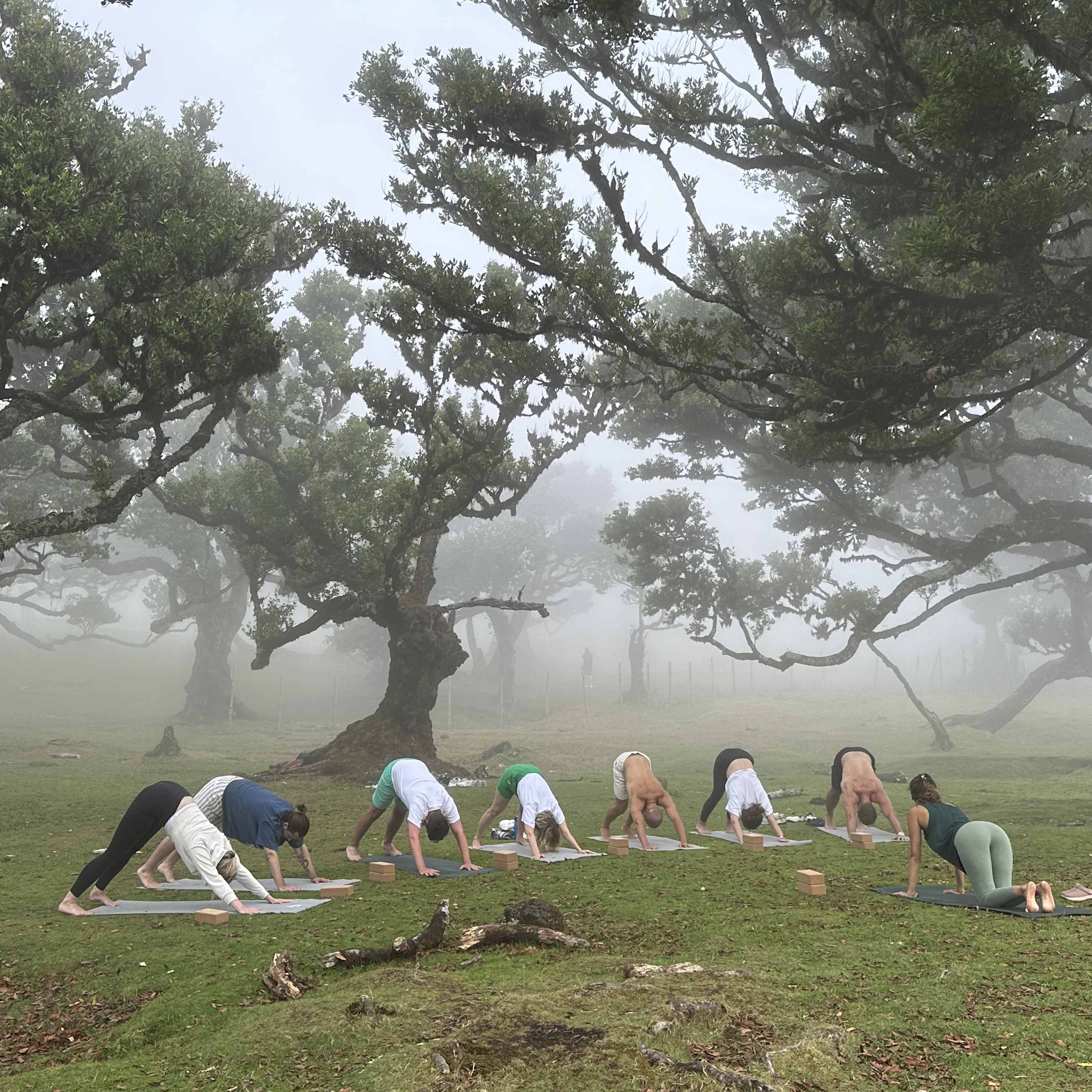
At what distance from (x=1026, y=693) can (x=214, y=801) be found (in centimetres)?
3819

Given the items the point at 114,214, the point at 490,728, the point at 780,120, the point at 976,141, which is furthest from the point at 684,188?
the point at 490,728

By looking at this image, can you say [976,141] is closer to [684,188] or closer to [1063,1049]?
[684,188]

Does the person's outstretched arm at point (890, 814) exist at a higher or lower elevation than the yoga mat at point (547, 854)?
higher

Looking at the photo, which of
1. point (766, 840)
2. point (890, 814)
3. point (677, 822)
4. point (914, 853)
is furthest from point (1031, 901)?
point (766, 840)

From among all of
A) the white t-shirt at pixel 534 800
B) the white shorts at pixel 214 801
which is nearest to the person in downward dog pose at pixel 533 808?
the white t-shirt at pixel 534 800

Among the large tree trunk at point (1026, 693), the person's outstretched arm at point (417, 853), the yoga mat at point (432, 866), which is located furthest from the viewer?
the large tree trunk at point (1026, 693)

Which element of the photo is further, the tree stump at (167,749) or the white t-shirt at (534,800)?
the tree stump at (167,749)

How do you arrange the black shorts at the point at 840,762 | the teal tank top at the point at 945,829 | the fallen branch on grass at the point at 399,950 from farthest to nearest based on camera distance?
1. the black shorts at the point at 840,762
2. the teal tank top at the point at 945,829
3. the fallen branch on grass at the point at 399,950

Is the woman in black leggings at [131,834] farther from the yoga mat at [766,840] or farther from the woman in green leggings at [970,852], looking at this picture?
the yoga mat at [766,840]

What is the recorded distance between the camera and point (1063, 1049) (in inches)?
203

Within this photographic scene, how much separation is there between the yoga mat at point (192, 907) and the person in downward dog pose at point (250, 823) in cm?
49

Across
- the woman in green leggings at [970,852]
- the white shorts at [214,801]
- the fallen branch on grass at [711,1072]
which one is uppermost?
the white shorts at [214,801]

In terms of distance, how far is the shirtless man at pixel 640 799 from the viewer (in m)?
13.0

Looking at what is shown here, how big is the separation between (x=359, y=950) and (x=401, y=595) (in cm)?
1717
